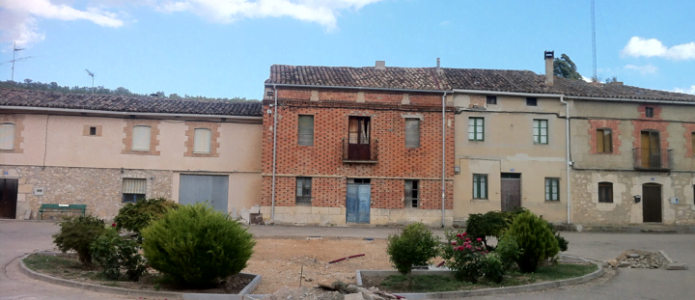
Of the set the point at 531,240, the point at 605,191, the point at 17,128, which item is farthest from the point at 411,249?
the point at 17,128

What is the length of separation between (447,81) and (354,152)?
6.14 metres

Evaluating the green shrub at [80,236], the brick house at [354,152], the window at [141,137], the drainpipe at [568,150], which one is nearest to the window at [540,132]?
the drainpipe at [568,150]

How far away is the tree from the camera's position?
50.8 meters

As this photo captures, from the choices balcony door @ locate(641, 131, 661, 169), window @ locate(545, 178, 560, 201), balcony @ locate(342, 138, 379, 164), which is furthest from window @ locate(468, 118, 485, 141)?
balcony door @ locate(641, 131, 661, 169)

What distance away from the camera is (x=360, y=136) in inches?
957

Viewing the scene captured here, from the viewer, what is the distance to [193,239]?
8695 mm

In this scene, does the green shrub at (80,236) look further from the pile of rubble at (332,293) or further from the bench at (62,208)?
the bench at (62,208)

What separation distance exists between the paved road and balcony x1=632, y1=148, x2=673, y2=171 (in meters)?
4.24

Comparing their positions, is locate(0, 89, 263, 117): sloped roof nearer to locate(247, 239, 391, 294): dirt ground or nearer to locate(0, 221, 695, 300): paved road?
locate(0, 221, 695, 300): paved road

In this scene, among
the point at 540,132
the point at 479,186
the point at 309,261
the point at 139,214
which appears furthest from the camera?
the point at 540,132

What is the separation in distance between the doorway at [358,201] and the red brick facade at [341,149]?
0.91ft

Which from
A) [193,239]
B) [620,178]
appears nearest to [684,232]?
[620,178]

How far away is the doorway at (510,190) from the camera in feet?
81.4

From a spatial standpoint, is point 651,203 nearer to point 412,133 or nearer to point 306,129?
point 412,133
